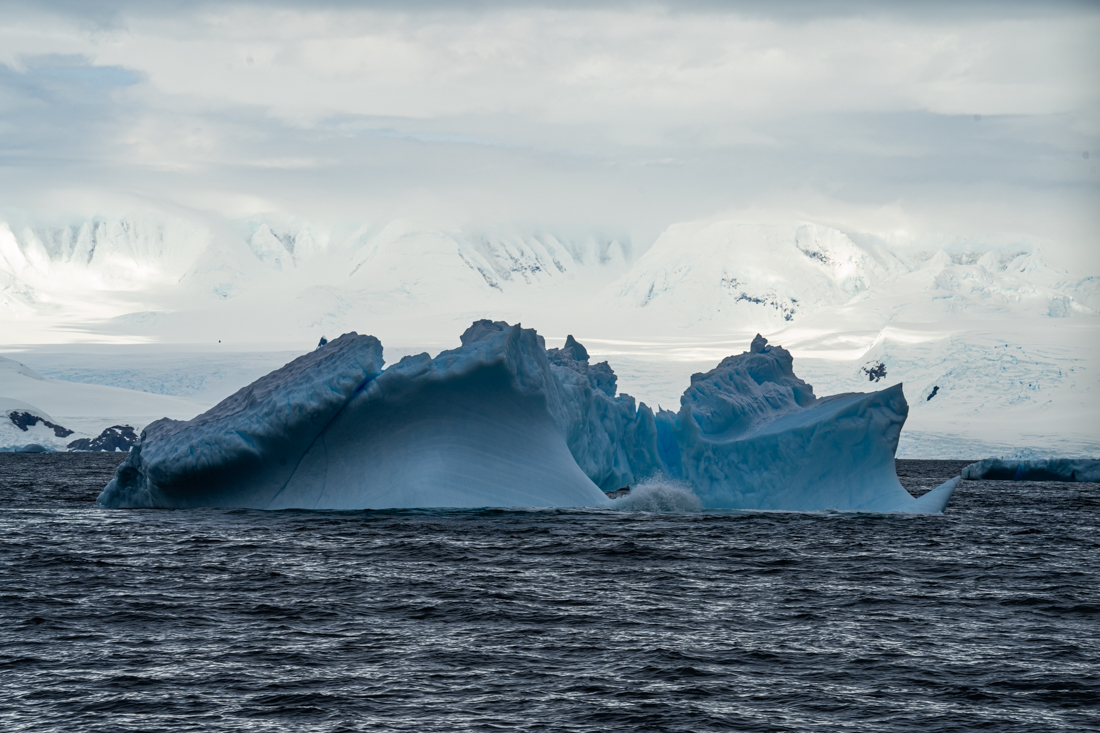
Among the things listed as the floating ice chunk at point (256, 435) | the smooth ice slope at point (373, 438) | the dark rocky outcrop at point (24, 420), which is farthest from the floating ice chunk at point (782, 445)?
the dark rocky outcrop at point (24, 420)

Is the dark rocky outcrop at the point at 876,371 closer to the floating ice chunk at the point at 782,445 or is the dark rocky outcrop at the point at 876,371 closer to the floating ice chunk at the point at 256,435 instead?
the floating ice chunk at the point at 782,445

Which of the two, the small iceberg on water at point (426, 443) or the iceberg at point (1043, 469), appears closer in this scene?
the small iceberg on water at point (426, 443)

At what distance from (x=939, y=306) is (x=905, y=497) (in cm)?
17047

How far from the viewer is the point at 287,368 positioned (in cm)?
3027

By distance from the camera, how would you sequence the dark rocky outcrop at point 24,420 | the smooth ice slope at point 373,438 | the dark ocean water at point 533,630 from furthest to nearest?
the dark rocky outcrop at point 24,420 < the smooth ice slope at point 373,438 < the dark ocean water at point 533,630

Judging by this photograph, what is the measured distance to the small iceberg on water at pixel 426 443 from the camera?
27.4 m

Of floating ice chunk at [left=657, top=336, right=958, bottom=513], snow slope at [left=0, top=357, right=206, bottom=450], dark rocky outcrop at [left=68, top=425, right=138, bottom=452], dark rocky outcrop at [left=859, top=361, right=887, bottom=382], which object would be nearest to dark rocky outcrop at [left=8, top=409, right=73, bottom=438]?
snow slope at [left=0, top=357, right=206, bottom=450]

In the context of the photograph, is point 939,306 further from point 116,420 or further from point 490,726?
Answer: point 490,726

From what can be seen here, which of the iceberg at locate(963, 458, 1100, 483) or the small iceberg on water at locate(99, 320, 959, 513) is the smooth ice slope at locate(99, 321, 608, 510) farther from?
the iceberg at locate(963, 458, 1100, 483)

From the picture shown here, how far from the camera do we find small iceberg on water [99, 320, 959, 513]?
27.4m

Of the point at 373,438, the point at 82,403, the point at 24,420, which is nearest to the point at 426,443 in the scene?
the point at 373,438

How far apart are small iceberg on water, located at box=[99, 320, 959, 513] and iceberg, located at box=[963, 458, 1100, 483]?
33.9 meters

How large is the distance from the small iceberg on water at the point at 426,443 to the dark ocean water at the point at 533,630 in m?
1.52

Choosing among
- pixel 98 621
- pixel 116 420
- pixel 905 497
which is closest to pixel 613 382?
pixel 905 497
